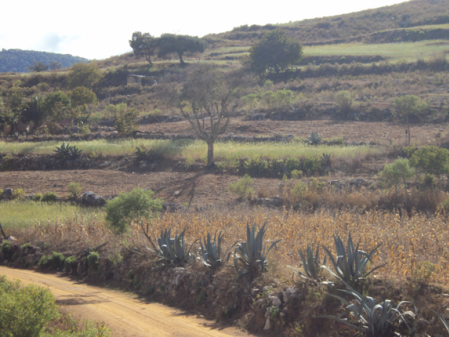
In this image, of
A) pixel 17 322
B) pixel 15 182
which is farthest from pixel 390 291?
pixel 15 182

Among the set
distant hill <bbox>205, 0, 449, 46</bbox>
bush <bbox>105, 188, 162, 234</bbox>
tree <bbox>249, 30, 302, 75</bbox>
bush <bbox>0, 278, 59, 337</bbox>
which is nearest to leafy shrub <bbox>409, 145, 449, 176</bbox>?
→ distant hill <bbox>205, 0, 449, 46</bbox>

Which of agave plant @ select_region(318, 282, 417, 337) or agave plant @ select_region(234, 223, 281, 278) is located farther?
agave plant @ select_region(234, 223, 281, 278)

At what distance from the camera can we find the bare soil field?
1823 centimetres

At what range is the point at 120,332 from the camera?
574cm

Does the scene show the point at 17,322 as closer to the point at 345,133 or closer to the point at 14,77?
the point at 345,133

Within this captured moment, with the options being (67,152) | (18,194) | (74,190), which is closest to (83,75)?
(67,152)

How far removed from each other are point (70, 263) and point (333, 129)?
59.0 ft

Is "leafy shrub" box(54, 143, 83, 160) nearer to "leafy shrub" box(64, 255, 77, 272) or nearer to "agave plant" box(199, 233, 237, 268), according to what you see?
"leafy shrub" box(64, 255, 77, 272)

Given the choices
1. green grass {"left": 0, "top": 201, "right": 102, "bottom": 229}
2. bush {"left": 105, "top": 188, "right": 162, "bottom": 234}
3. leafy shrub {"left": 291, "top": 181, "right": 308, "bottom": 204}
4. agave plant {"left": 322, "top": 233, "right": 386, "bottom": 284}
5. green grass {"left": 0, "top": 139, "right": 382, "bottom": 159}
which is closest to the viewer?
agave plant {"left": 322, "top": 233, "right": 386, "bottom": 284}

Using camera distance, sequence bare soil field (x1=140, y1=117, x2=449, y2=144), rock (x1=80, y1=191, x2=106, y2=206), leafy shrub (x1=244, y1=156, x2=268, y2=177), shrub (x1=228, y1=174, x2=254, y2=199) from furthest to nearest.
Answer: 1. bare soil field (x1=140, y1=117, x2=449, y2=144)
2. leafy shrub (x1=244, y1=156, x2=268, y2=177)
3. rock (x1=80, y1=191, x2=106, y2=206)
4. shrub (x1=228, y1=174, x2=254, y2=199)

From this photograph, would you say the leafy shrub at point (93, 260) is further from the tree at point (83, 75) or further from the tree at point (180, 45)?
the tree at point (180, 45)

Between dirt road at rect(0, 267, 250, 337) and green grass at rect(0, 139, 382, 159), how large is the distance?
11017 millimetres

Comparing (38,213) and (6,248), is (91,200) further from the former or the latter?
(6,248)

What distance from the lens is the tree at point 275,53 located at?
139 feet
